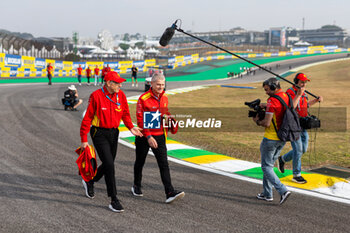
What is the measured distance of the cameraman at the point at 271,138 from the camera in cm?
563

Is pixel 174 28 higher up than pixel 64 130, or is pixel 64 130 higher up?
pixel 174 28

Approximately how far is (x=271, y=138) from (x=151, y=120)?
5.90 feet

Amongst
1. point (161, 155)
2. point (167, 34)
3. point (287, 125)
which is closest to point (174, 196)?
point (161, 155)

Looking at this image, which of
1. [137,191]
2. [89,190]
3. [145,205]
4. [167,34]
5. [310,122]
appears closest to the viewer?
[145,205]

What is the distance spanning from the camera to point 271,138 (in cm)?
573

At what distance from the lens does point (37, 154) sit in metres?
8.42

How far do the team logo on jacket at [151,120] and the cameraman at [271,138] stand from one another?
4.92 feet

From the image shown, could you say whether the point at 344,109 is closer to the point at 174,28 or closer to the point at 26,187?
the point at 174,28

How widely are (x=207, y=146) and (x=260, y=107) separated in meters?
4.29

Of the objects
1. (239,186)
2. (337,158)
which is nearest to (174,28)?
(239,186)

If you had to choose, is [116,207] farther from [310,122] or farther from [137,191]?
[310,122]

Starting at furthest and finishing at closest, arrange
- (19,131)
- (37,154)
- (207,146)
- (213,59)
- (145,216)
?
1. (213,59)
2. (19,131)
3. (207,146)
4. (37,154)
5. (145,216)

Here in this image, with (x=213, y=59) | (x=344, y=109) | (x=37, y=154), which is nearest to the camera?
(x=37, y=154)

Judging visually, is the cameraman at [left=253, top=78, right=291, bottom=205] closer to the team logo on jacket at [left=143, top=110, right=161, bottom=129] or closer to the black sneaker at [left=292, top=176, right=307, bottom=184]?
the black sneaker at [left=292, top=176, right=307, bottom=184]
